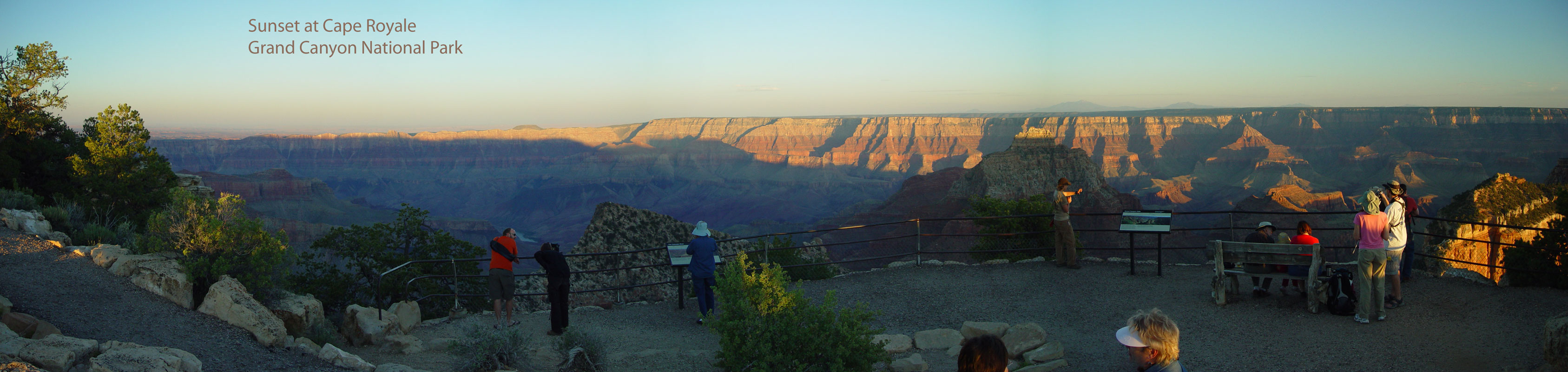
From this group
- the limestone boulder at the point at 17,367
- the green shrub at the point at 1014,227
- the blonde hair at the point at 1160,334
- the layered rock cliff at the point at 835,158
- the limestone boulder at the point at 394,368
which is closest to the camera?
the blonde hair at the point at 1160,334

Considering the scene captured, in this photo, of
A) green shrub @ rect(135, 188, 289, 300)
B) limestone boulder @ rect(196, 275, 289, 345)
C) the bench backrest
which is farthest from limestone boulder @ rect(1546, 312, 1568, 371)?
green shrub @ rect(135, 188, 289, 300)

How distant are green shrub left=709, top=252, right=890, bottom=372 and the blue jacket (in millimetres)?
3245

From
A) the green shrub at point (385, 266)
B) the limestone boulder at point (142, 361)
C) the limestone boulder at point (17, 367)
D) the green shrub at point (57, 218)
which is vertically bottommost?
the green shrub at point (385, 266)

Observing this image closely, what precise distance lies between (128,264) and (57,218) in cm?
459

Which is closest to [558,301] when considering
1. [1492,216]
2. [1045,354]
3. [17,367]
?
[17,367]

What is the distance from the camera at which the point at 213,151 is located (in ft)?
486

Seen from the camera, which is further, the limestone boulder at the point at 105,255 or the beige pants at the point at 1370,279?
the limestone boulder at the point at 105,255

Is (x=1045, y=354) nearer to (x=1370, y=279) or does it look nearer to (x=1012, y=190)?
(x=1370, y=279)

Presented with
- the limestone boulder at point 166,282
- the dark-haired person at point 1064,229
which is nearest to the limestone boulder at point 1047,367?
the dark-haired person at point 1064,229

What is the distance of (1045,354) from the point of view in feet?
23.1

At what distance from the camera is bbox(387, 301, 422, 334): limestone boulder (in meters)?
9.40

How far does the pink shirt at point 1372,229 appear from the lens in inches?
295

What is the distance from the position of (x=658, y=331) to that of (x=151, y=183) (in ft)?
54.2

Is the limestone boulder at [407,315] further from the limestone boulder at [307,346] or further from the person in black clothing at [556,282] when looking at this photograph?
the person in black clothing at [556,282]
